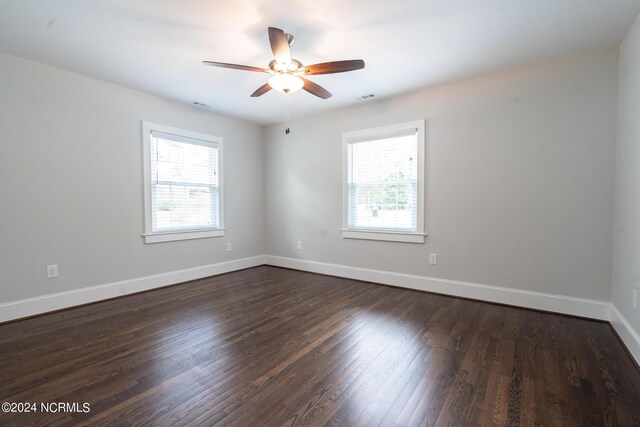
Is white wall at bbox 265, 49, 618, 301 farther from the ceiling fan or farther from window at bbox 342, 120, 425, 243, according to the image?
the ceiling fan

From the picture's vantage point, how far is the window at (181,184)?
3924mm

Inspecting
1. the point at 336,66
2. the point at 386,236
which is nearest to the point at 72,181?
the point at 336,66

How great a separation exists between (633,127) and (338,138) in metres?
3.15

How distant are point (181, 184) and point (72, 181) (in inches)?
49.1

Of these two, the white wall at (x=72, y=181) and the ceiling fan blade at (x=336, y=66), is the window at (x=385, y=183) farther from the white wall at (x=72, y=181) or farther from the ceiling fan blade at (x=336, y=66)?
the white wall at (x=72, y=181)

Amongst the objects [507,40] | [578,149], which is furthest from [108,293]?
[578,149]

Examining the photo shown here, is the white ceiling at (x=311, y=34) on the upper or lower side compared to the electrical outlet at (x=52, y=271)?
upper

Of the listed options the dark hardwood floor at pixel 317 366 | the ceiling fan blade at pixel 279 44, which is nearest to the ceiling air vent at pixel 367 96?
the ceiling fan blade at pixel 279 44

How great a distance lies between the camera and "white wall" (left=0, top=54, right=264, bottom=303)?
9.46 ft

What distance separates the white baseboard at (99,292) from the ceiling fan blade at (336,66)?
329cm

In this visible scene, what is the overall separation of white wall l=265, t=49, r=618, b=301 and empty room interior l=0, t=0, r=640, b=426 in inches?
0.8

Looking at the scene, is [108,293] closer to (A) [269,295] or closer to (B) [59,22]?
(A) [269,295]

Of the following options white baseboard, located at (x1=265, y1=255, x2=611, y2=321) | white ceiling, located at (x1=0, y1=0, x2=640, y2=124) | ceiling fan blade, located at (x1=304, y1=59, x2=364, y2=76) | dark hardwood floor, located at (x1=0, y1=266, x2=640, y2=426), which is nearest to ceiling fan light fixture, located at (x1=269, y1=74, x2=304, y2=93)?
ceiling fan blade, located at (x1=304, y1=59, x2=364, y2=76)

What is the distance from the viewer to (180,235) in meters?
4.23
